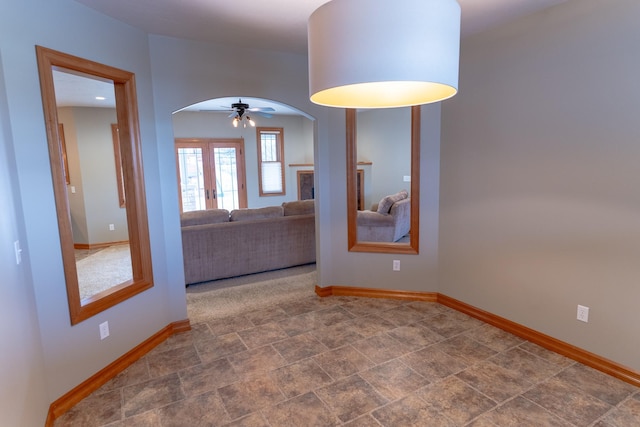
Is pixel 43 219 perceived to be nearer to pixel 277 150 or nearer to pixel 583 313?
pixel 583 313

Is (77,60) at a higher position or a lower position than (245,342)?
higher

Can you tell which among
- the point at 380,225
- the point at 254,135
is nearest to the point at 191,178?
the point at 254,135

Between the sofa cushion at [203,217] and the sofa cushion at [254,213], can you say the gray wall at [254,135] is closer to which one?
the sofa cushion at [254,213]

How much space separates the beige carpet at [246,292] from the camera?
3711 millimetres

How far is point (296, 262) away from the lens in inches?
200

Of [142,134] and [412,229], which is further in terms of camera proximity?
[412,229]

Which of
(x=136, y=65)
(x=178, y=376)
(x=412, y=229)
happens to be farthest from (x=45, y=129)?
(x=412, y=229)

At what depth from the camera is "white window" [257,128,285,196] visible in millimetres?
8367

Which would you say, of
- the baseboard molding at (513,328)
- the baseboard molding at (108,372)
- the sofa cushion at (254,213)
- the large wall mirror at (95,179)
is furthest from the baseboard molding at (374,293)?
the large wall mirror at (95,179)

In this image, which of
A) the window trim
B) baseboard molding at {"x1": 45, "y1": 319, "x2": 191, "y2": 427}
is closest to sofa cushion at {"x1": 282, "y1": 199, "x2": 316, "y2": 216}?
baseboard molding at {"x1": 45, "y1": 319, "x2": 191, "y2": 427}

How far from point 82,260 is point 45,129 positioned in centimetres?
433

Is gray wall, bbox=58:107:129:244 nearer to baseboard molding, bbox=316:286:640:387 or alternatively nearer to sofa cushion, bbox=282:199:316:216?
sofa cushion, bbox=282:199:316:216

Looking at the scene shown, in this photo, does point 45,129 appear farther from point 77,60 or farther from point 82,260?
point 82,260

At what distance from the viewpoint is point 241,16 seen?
8.44 feet
